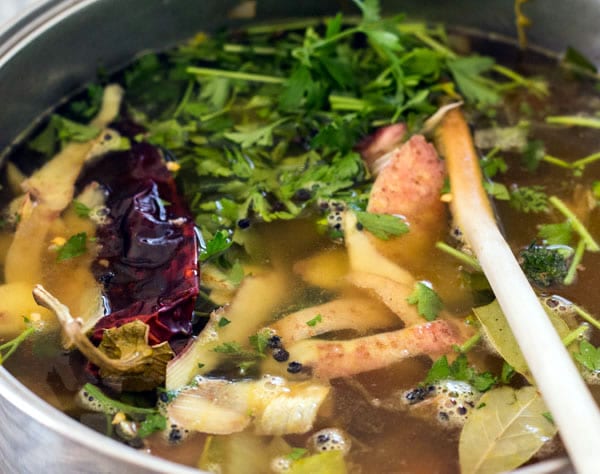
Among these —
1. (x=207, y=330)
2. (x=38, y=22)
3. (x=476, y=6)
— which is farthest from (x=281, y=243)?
(x=476, y=6)

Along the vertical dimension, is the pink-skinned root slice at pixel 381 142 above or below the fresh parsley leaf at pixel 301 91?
below

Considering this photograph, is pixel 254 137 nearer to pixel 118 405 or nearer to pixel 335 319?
pixel 335 319

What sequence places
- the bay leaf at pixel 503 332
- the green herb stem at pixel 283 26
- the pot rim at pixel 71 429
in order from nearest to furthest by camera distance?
the pot rim at pixel 71 429 → the bay leaf at pixel 503 332 → the green herb stem at pixel 283 26

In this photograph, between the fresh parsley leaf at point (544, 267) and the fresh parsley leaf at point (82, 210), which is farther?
the fresh parsley leaf at point (82, 210)

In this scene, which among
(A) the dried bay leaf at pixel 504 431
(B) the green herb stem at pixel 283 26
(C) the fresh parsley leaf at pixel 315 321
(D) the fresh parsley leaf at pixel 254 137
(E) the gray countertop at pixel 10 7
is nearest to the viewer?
(A) the dried bay leaf at pixel 504 431

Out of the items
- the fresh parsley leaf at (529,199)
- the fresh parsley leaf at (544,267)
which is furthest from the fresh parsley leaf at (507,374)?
the fresh parsley leaf at (529,199)

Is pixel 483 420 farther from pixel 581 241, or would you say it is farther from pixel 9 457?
pixel 9 457

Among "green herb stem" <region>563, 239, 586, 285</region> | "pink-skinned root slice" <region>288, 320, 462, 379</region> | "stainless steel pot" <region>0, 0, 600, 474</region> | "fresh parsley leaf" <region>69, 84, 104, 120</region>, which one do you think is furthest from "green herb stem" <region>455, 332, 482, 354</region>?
"fresh parsley leaf" <region>69, 84, 104, 120</region>

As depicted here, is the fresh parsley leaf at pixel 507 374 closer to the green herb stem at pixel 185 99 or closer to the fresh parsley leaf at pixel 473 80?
the fresh parsley leaf at pixel 473 80
